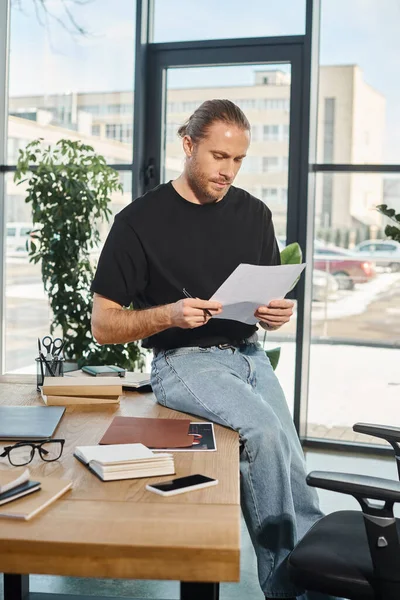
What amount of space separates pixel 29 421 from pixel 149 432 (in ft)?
1.08

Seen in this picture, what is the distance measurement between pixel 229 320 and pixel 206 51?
115 inches

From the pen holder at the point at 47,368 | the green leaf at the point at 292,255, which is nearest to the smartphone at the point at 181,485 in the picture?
the pen holder at the point at 47,368

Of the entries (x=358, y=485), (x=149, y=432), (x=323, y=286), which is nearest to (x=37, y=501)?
(x=149, y=432)

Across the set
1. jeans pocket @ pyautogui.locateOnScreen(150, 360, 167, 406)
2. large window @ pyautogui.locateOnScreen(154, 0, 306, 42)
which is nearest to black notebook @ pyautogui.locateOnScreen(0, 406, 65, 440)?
jeans pocket @ pyautogui.locateOnScreen(150, 360, 167, 406)

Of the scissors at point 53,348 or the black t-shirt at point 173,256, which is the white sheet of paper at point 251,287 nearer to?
the black t-shirt at point 173,256

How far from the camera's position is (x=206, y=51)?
4.89m

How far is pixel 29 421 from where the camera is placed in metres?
2.01

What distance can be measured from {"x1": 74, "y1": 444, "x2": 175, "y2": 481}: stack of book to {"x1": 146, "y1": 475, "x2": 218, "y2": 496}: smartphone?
0.06 meters

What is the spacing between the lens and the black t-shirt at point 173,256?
8.11 feet

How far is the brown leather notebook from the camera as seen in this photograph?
1.84m

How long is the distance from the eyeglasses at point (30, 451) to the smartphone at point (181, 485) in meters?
0.30

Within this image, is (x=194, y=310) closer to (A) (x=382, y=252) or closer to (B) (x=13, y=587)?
(B) (x=13, y=587)

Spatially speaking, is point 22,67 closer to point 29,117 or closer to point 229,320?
point 29,117

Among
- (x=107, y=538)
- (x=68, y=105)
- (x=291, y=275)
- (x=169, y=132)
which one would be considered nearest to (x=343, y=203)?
(x=169, y=132)
